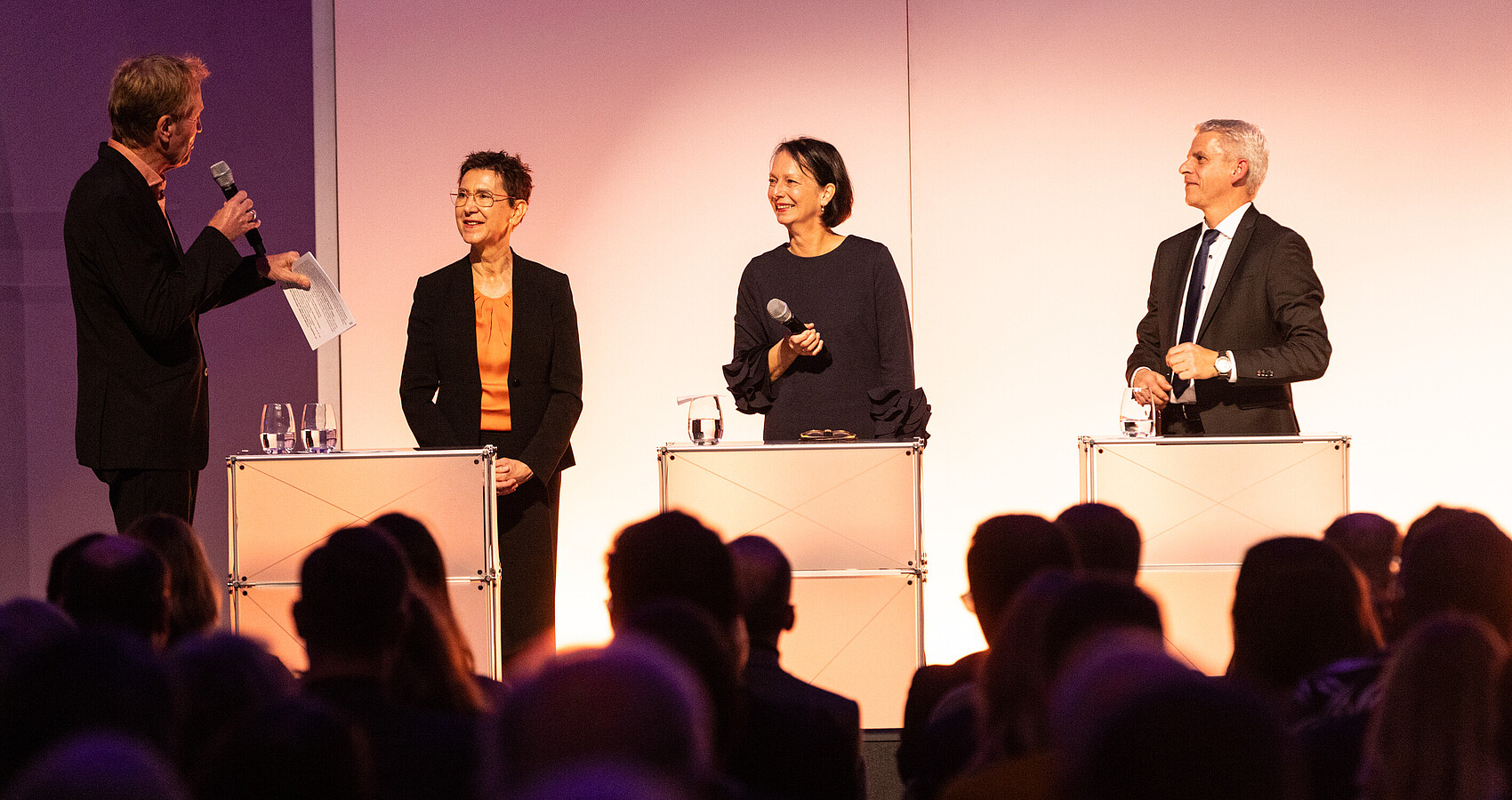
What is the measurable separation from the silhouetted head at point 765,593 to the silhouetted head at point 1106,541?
0.59 m

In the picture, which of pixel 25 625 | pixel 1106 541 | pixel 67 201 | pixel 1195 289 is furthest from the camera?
pixel 67 201

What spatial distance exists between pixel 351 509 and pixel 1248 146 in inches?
111

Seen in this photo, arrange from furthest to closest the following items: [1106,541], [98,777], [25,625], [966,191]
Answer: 1. [966,191]
2. [1106,541]
3. [25,625]
4. [98,777]

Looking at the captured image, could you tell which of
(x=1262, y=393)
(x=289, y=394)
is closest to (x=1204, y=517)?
(x=1262, y=393)

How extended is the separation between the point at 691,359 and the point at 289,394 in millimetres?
1691

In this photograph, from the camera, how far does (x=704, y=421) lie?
3.74 m

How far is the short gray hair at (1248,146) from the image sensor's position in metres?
4.20

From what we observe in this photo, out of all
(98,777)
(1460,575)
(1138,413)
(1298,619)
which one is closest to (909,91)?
(1138,413)

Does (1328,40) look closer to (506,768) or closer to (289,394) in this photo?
(289,394)

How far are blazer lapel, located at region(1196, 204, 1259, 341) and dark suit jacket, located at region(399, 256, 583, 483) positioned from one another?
1885mm

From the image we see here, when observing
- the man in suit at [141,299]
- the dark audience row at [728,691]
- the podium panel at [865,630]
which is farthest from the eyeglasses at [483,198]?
the dark audience row at [728,691]

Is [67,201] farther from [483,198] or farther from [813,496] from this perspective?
[813,496]

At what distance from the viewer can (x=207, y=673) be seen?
1.63 m

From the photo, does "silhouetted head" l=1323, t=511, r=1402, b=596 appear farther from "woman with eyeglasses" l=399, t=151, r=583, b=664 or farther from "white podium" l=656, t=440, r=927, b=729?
"woman with eyeglasses" l=399, t=151, r=583, b=664
